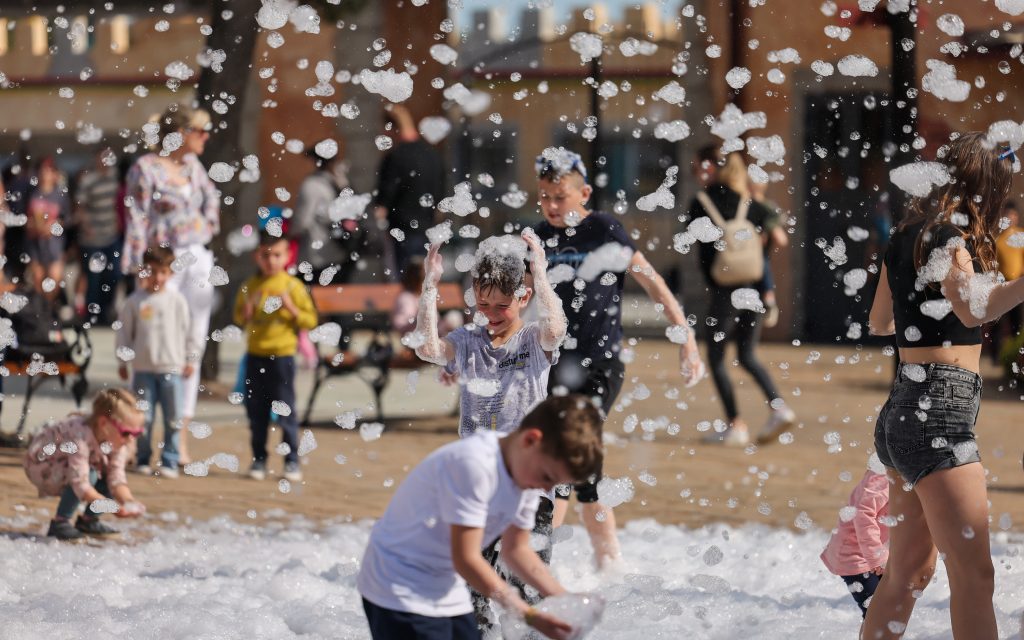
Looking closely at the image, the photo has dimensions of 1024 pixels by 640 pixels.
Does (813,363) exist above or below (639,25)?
below

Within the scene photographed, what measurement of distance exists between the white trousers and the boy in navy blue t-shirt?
313 centimetres

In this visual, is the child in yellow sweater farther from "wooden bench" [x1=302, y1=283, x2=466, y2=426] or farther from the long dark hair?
the long dark hair

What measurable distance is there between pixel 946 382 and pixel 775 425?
5328 mm

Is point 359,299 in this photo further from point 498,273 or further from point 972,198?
point 972,198

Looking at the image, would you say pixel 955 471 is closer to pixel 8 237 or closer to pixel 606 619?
pixel 606 619

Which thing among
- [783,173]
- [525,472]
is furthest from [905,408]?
[783,173]

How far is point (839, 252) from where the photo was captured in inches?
618

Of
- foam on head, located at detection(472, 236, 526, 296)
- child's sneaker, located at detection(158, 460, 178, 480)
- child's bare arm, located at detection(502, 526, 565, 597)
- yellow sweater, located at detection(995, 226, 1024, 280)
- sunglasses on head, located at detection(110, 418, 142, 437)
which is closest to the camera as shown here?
child's bare arm, located at detection(502, 526, 565, 597)

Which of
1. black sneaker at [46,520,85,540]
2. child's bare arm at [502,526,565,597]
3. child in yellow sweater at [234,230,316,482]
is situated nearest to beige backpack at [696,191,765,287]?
child in yellow sweater at [234,230,316,482]

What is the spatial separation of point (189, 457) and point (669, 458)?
278 centimetres

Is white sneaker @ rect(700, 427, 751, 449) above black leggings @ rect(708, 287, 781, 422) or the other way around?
the other way around

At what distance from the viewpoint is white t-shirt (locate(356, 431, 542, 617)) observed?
3.36 metres

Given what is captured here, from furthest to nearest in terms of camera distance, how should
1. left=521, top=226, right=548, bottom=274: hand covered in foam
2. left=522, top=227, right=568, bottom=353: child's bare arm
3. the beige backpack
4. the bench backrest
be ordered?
the bench backrest → the beige backpack → left=521, top=226, right=548, bottom=274: hand covered in foam → left=522, top=227, right=568, bottom=353: child's bare arm

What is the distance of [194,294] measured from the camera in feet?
27.4
